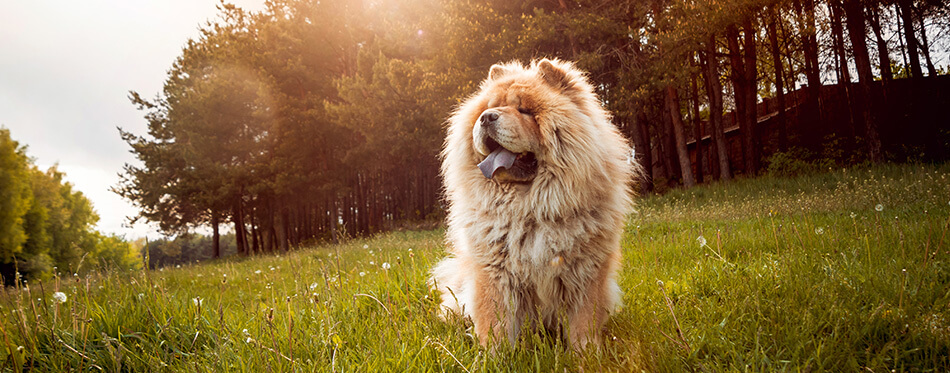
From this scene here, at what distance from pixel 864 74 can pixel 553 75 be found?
41.5 feet

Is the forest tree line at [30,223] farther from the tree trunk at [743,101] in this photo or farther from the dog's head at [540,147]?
the tree trunk at [743,101]

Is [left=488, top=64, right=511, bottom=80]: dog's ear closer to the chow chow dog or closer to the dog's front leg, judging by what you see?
the chow chow dog

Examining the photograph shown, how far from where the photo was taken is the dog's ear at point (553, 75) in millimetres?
3072

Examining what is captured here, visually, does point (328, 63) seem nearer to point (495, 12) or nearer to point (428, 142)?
point (428, 142)

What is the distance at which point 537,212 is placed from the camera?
105 inches

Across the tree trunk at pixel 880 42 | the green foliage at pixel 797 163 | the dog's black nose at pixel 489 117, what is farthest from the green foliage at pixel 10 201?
the tree trunk at pixel 880 42

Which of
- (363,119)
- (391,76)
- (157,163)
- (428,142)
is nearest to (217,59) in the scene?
(157,163)

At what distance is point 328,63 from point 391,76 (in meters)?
8.75

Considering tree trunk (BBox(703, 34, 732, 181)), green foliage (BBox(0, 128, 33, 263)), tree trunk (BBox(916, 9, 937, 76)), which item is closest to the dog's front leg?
tree trunk (BBox(703, 34, 732, 181))

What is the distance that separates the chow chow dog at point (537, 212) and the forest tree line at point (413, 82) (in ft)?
30.6

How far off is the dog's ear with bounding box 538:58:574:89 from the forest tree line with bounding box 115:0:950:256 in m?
8.98

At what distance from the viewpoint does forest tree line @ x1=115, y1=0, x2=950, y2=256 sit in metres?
12.0

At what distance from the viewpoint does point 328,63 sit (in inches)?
856

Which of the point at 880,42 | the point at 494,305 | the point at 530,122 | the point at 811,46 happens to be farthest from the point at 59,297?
the point at 811,46
